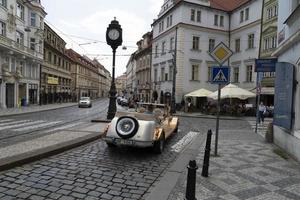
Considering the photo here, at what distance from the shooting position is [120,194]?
5.20m

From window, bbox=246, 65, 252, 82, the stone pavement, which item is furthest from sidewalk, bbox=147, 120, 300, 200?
window, bbox=246, 65, 252, 82

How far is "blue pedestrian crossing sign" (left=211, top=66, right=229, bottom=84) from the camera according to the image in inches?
335

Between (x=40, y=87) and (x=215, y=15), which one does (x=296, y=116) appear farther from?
(x=40, y=87)

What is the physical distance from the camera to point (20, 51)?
33.6m

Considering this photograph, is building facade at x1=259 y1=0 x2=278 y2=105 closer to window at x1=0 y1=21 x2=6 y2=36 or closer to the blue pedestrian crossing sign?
the blue pedestrian crossing sign

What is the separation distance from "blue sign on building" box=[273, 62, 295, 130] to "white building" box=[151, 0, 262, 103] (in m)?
25.3

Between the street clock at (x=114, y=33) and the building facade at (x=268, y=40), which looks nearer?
the street clock at (x=114, y=33)

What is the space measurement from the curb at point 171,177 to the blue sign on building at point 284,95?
2719mm

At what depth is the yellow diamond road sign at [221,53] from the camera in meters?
8.52

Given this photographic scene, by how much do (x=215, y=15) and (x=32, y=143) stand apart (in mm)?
35277

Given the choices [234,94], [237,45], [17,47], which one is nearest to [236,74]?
[237,45]

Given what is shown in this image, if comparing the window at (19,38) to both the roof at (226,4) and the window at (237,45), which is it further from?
the window at (237,45)

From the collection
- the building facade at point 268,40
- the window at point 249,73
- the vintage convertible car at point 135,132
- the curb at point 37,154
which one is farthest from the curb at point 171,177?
the window at point 249,73

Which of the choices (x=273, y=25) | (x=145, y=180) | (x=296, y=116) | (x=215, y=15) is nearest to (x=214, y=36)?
(x=215, y=15)
